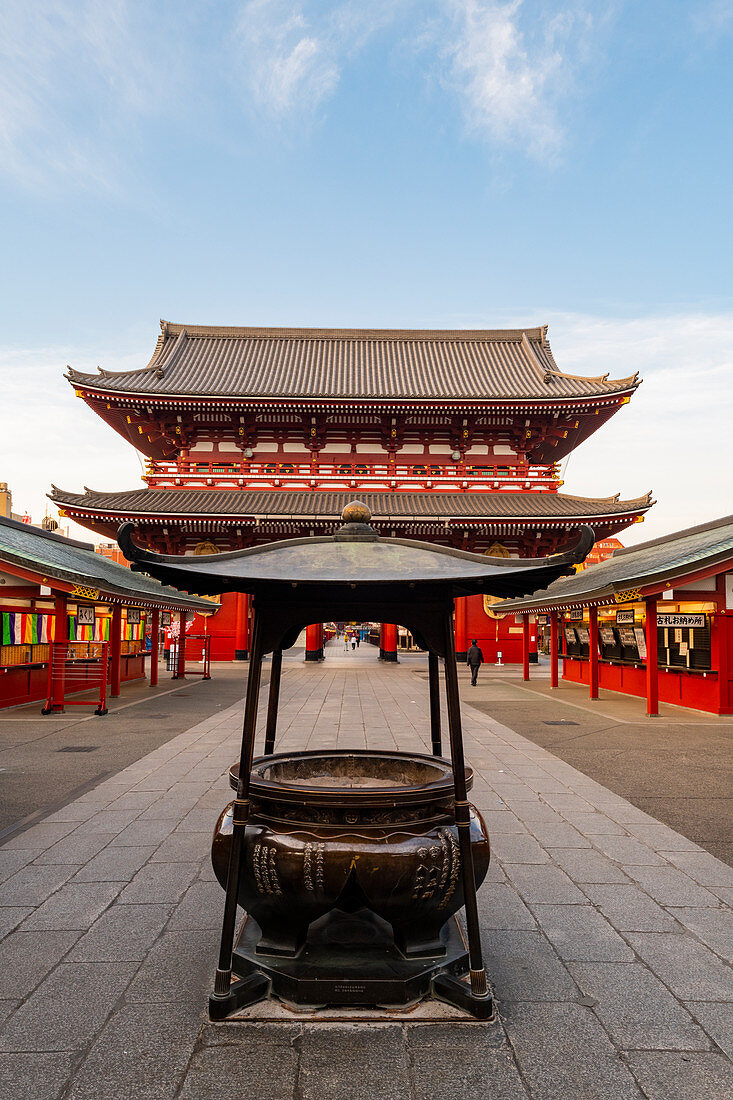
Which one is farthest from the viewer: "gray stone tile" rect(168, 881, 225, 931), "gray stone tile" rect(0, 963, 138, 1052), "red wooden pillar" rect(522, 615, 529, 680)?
"red wooden pillar" rect(522, 615, 529, 680)

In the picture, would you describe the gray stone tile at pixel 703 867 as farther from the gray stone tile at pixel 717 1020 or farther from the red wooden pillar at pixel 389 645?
the red wooden pillar at pixel 389 645

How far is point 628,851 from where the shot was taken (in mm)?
4930

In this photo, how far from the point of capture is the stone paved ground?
8.05 ft

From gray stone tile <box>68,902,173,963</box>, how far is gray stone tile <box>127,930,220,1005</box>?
0.09 meters

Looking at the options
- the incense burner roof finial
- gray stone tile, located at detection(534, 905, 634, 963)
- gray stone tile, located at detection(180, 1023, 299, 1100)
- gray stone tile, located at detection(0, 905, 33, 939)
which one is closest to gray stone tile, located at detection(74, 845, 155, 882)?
gray stone tile, located at detection(0, 905, 33, 939)

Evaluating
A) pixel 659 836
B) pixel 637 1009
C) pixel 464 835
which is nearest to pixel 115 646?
pixel 659 836

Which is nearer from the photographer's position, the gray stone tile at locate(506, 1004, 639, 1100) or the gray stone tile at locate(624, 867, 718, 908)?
the gray stone tile at locate(506, 1004, 639, 1100)

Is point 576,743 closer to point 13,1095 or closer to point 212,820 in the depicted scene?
point 212,820

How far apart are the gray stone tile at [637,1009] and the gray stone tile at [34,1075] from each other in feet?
7.28

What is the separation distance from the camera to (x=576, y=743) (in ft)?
30.6

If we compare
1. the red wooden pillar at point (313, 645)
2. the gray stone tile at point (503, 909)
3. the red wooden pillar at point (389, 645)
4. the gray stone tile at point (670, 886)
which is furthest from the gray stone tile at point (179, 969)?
the red wooden pillar at point (389, 645)

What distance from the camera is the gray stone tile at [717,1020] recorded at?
2671mm

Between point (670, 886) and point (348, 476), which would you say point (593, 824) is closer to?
point (670, 886)

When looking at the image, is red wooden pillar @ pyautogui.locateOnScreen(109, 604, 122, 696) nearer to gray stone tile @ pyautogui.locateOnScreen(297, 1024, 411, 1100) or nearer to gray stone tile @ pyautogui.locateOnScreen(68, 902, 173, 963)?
gray stone tile @ pyautogui.locateOnScreen(68, 902, 173, 963)
